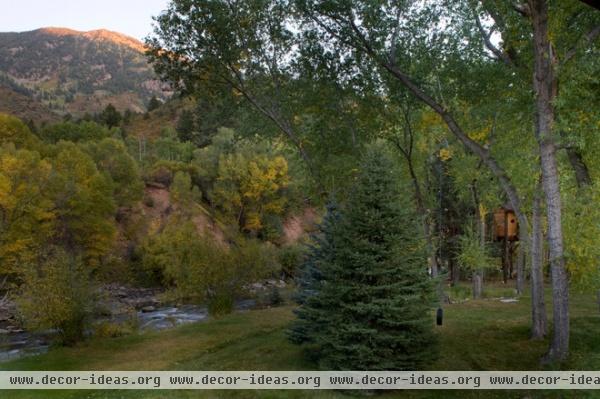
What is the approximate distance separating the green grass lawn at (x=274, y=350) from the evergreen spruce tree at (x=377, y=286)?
3.38 ft

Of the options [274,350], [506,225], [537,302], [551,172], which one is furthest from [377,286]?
[506,225]

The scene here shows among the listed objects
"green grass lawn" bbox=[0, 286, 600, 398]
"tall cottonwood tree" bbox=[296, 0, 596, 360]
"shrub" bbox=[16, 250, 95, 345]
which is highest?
"tall cottonwood tree" bbox=[296, 0, 596, 360]

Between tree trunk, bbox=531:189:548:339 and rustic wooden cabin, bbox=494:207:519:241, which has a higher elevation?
rustic wooden cabin, bbox=494:207:519:241

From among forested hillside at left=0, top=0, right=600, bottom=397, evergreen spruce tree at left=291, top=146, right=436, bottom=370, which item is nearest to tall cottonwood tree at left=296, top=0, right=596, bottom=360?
forested hillside at left=0, top=0, right=600, bottom=397

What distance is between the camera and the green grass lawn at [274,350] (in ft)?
39.4

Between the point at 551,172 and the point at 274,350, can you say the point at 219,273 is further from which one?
the point at 551,172

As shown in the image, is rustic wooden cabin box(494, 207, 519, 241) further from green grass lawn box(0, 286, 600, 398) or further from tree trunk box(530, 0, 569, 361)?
tree trunk box(530, 0, 569, 361)

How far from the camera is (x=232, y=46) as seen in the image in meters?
18.0

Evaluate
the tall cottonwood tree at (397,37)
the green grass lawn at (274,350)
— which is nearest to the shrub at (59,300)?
the green grass lawn at (274,350)

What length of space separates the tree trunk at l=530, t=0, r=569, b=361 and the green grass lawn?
0.74 m

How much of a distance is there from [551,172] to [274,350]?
1095cm

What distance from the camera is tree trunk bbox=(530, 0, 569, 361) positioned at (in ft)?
37.9

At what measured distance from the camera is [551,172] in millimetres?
11781

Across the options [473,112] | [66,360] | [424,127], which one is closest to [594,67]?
[473,112]
